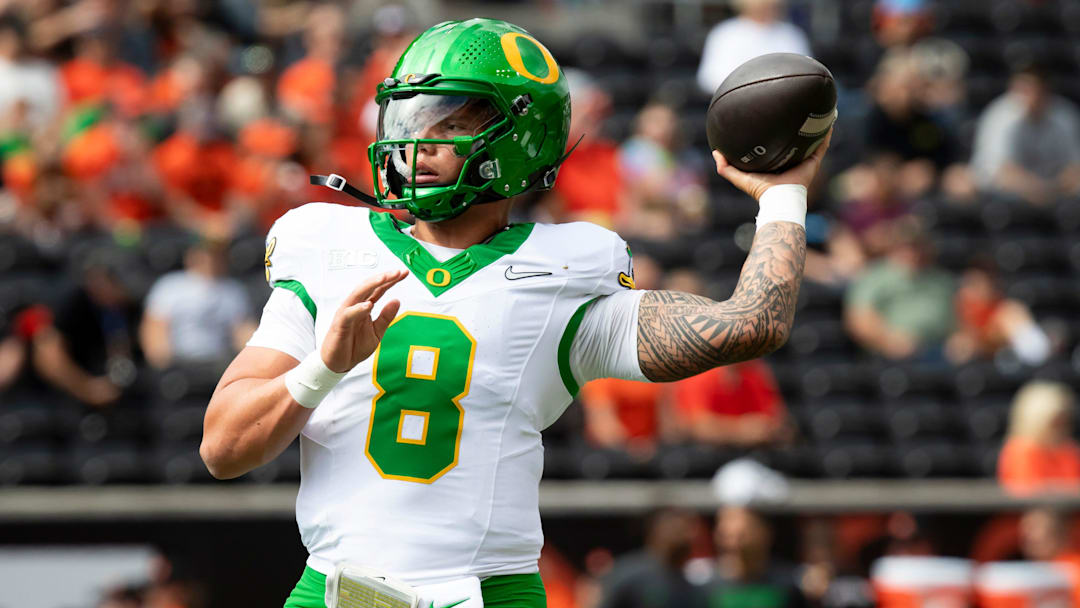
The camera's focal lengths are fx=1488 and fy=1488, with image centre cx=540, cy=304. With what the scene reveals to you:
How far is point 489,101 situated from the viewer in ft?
10.0

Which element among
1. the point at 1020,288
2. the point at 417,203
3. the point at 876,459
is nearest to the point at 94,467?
the point at 876,459

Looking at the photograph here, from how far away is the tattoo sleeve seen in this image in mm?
2861

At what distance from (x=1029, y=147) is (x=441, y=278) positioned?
29.2ft

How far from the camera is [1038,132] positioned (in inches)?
429

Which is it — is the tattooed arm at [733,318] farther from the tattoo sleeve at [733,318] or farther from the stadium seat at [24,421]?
the stadium seat at [24,421]

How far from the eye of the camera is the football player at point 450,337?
9.33 feet

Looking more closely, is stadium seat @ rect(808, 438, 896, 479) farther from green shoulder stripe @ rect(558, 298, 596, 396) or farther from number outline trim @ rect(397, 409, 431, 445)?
number outline trim @ rect(397, 409, 431, 445)

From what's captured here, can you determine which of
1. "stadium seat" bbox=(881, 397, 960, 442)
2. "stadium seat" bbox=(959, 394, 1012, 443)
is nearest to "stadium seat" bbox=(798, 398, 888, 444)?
"stadium seat" bbox=(881, 397, 960, 442)

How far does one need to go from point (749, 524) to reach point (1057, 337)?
143 inches

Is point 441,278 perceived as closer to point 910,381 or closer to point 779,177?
point 779,177

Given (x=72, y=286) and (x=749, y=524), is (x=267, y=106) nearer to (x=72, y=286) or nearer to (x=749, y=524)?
(x=72, y=286)

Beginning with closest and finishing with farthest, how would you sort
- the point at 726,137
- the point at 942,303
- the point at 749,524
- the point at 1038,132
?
the point at 726,137 < the point at 749,524 < the point at 942,303 < the point at 1038,132

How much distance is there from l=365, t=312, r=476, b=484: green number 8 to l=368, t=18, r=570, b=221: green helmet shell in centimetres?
30

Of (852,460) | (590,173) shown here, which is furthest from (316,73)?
(852,460)
